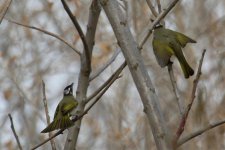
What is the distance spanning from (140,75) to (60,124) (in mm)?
605

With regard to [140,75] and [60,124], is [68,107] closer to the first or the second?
[60,124]


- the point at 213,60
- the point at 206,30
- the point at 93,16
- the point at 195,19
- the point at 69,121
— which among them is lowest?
the point at 69,121

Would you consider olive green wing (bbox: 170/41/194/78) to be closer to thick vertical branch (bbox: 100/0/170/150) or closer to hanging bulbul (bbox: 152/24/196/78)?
hanging bulbul (bbox: 152/24/196/78)

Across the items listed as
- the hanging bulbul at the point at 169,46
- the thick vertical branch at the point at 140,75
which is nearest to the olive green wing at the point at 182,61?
the hanging bulbul at the point at 169,46

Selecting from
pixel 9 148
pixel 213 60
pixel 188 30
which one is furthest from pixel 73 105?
pixel 9 148

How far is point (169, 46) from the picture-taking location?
197 centimetres

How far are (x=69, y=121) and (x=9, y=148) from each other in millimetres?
4443

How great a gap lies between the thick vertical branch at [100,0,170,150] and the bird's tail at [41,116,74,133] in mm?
537

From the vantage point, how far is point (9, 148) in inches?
254

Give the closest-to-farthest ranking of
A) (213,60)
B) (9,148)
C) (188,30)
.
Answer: (213,60) < (188,30) < (9,148)

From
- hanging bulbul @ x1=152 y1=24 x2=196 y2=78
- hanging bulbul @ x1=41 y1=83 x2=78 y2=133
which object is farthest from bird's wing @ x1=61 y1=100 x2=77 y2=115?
hanging bulbul @ x1=152 y1=24 x2=196 y2=78

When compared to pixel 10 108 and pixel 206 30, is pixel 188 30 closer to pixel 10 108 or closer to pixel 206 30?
pixel 206 30

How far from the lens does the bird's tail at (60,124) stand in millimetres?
2150

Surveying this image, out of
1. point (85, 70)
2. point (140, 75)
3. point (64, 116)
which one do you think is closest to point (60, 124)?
point (64, 116)
